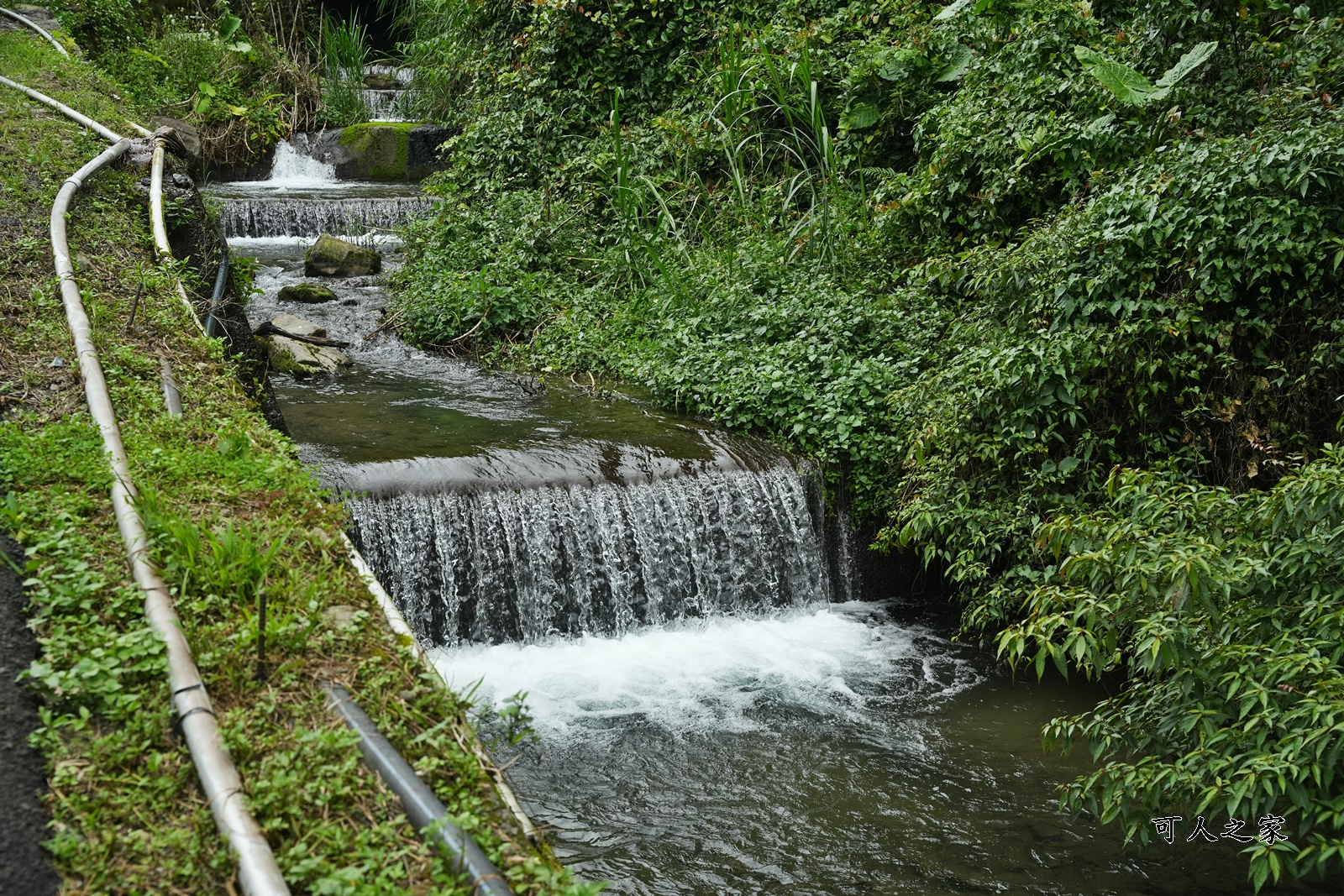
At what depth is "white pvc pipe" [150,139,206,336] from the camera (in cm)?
605

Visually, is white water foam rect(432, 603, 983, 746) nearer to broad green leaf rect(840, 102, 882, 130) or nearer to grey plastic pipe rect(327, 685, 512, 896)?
grey plastic pipe rect(327, 685, 512, 896)

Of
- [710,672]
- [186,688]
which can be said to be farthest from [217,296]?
[186,688]

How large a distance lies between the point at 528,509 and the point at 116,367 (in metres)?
2.51

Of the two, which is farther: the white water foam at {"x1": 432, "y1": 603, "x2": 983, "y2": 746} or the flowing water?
the white water foam at {"x1": 432, "y1": 603, "x2": 983, "y2": 746}

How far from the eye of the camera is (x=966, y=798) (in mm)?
4738

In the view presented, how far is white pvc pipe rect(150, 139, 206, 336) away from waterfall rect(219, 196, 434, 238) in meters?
5.11

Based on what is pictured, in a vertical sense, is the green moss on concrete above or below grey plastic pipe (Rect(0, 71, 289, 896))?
above

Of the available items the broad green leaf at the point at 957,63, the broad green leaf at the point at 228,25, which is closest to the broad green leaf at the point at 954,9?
the broad green leaf at the point at 957,63

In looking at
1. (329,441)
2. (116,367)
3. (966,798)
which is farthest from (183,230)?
(966,798)

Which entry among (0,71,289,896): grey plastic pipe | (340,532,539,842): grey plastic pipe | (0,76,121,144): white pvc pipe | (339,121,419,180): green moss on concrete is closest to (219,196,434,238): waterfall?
(339,121,419,180): green moss on concrete

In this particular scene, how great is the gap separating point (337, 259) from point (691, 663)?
748 cm

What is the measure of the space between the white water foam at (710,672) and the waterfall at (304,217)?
25.9 ft

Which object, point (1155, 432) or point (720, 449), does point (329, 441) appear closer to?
point (720, 449)

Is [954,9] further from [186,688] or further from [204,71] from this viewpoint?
[204,71]
